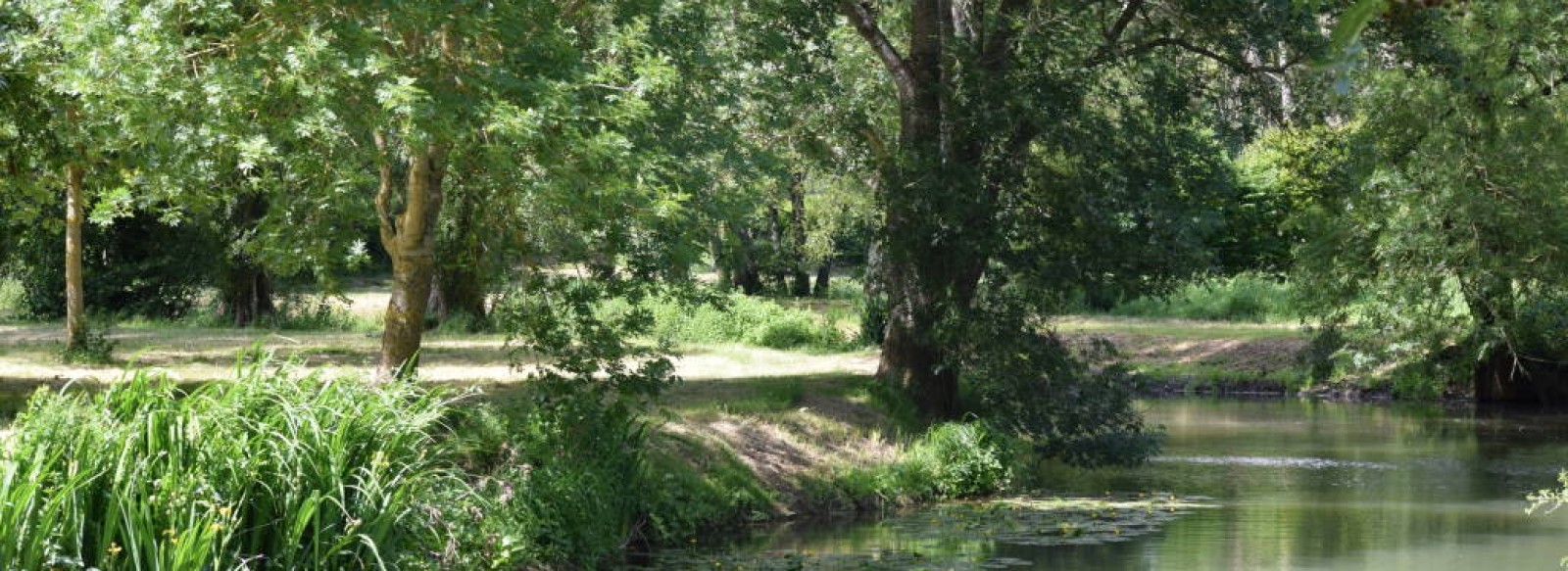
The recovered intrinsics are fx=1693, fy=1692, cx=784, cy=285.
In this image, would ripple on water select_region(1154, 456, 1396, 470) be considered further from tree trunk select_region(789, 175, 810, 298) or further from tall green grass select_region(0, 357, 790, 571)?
tree trunk select_region(789, 175, 810, 298)

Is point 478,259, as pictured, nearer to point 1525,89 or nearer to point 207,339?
point 207,339

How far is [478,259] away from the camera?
1413 cm

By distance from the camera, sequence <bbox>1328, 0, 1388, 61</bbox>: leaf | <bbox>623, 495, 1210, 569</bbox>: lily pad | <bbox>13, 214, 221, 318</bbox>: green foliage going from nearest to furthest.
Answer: <bbox>1328, 0, 1388, 61</bbox>: leaf → <bbox>623, 495, 1210, 569</bbox>: lily pad → <bbox>13, 214, 221, 318</bbox>: green foliage

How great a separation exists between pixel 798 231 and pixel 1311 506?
20.5 m

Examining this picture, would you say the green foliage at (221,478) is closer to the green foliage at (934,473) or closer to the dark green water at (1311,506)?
the dark green water at (1311,506)

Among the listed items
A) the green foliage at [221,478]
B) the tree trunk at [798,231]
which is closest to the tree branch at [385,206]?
the green foliage at [221,478]

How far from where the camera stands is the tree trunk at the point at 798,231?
1262 inches

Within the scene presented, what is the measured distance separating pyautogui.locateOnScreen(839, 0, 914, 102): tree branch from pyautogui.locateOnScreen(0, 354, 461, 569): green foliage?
987 centimetres

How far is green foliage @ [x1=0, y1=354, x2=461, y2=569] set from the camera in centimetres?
781

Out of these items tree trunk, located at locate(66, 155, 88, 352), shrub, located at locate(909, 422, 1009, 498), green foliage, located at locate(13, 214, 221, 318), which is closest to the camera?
shrub, located at locate(909, 422, 1009, 498)

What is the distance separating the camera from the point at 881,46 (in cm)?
1870

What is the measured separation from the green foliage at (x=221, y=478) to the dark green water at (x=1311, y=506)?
4.26 metres

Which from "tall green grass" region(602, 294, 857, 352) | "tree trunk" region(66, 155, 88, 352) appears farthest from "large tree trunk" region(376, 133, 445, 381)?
"tall green grass" region(602, 294, 857, 352)

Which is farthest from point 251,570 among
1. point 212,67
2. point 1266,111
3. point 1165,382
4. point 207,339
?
point 1165,382
